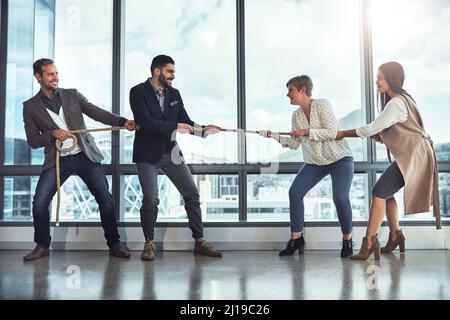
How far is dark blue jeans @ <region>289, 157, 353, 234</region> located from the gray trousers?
2.46ft

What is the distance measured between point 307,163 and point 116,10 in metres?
2.23

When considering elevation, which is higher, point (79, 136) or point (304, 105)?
point (304, 105)

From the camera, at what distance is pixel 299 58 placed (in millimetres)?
3908

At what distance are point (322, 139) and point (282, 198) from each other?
86cm

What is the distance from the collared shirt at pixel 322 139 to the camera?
323 centimetres

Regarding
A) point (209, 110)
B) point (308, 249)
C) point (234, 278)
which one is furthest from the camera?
point (209, 110)

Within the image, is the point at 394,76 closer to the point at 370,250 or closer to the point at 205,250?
the point at 370,250

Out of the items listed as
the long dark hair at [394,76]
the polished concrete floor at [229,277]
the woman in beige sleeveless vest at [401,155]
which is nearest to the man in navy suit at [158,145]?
the polished concrete floor at [229,277]

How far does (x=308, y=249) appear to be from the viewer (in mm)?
3703

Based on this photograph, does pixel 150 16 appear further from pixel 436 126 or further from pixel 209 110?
pixel 436 126

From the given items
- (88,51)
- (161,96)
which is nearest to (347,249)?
(161,96)

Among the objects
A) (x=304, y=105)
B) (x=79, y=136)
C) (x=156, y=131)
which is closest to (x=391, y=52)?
(x=304, y=105)

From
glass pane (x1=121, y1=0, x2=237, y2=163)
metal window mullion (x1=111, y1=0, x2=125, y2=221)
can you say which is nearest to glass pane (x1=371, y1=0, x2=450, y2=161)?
glass pane (x1=121, y1=0, x2=237, y2=163)

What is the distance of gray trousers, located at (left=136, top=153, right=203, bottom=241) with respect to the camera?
3.23m
